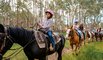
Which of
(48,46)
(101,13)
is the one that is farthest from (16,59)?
(101,13)

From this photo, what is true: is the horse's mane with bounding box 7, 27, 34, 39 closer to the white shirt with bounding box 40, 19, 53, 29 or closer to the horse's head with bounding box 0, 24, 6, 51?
the horse's head with bounding box 0, 24, 6, 51

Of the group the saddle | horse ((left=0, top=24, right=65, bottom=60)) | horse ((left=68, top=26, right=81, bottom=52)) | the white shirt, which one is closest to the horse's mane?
horse ((left=0, top=24, right=65, bottom=60))

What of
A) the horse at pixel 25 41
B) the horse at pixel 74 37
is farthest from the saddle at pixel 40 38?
the horse at pixel 74 37

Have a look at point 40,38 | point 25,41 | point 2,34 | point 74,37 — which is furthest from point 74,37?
point 2,34

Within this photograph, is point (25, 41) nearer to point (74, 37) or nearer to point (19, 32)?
point (19, 32)

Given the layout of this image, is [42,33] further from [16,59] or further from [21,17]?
[21,17]

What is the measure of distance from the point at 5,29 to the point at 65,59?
191 inches

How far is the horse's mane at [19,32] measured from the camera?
23.2ft

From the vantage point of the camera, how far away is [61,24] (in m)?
62.4

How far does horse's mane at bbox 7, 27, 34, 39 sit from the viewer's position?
7073mm

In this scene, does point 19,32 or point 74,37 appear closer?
point 19,32

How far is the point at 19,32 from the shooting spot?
739 cm

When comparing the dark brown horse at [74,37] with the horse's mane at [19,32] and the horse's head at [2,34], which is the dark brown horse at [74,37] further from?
the horse's head at [2,34]

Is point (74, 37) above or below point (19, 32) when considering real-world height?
below
